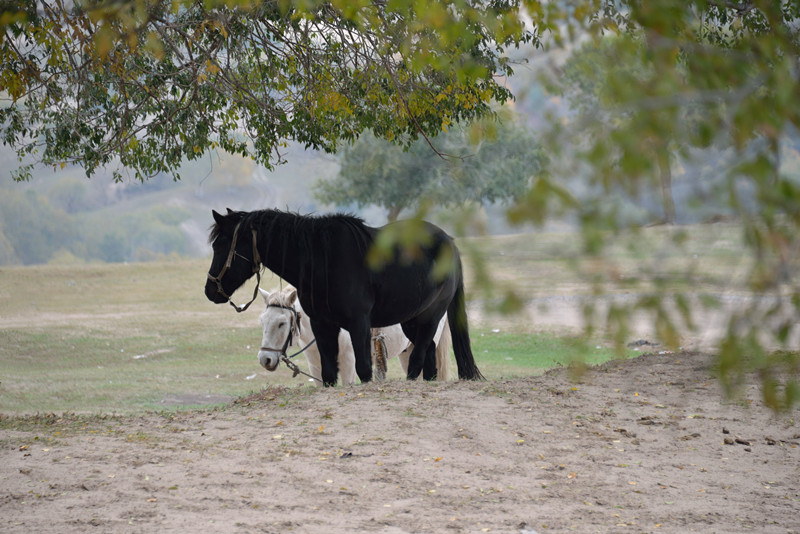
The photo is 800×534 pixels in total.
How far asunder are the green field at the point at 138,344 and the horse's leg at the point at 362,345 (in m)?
1.12

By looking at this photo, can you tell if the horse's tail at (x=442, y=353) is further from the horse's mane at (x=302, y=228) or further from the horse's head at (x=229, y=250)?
the horse's head at (x=229, y=250)

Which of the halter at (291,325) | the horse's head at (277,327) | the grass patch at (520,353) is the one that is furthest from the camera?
the grass patch at (520,353)

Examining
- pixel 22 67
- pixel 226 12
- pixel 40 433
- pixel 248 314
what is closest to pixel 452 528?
pixel 40 433

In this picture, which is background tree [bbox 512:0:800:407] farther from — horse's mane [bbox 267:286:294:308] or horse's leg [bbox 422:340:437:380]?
horse's leg [bbox 422:340:437:380]

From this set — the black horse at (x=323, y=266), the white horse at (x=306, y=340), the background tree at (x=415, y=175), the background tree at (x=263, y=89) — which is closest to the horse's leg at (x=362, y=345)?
the black horse at (x=323, y=266)

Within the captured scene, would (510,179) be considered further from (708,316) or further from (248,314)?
(708,316)

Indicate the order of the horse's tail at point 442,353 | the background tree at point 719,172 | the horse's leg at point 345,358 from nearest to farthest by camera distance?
the background tree at point 719,172, the horse's leg at point 345,358, the horse's tail at point 442,353

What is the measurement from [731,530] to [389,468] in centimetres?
211

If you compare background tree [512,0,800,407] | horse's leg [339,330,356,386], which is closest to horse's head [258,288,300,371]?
horse's leg [339,330,356,386]

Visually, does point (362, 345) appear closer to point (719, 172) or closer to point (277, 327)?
point (277, 327)

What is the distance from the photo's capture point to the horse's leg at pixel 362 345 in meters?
7.27

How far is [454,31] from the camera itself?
282cm

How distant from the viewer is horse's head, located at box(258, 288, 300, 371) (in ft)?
27.1

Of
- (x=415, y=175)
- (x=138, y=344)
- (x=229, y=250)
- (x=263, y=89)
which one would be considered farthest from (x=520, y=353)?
(x=415, y=175)
